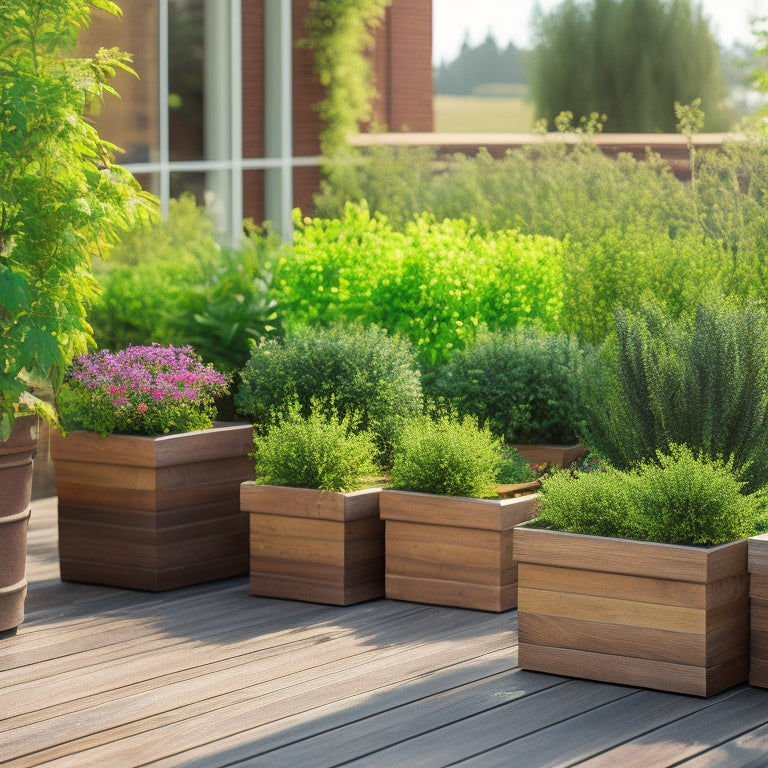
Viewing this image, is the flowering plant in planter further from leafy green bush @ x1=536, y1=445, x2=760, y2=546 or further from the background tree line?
the background tree line

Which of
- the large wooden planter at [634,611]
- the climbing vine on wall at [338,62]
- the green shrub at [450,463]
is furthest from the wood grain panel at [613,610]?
the climbing vine on wall at [338,62]

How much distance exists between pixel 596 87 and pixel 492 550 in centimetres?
1102

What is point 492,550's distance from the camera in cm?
449

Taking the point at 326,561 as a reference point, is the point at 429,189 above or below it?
above

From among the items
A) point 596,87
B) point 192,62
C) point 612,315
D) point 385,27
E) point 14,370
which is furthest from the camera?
point 596,87

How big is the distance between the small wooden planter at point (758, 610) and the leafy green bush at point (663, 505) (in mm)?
106

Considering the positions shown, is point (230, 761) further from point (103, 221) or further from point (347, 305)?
point (347, 305)

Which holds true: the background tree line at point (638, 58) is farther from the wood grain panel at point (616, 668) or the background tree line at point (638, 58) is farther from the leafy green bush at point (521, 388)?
the wood grain panel at point (616, 668)

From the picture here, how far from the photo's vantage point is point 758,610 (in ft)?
11.9

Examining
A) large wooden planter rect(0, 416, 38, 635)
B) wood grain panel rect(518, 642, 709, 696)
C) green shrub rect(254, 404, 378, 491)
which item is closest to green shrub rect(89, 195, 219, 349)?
green shrub rect(254, 404, 378, 491)

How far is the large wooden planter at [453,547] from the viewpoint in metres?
4.49

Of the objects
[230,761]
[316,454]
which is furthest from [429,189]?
[230,761]

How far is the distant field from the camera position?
450 inches

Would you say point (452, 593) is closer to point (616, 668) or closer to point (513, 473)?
point (513, 473)
